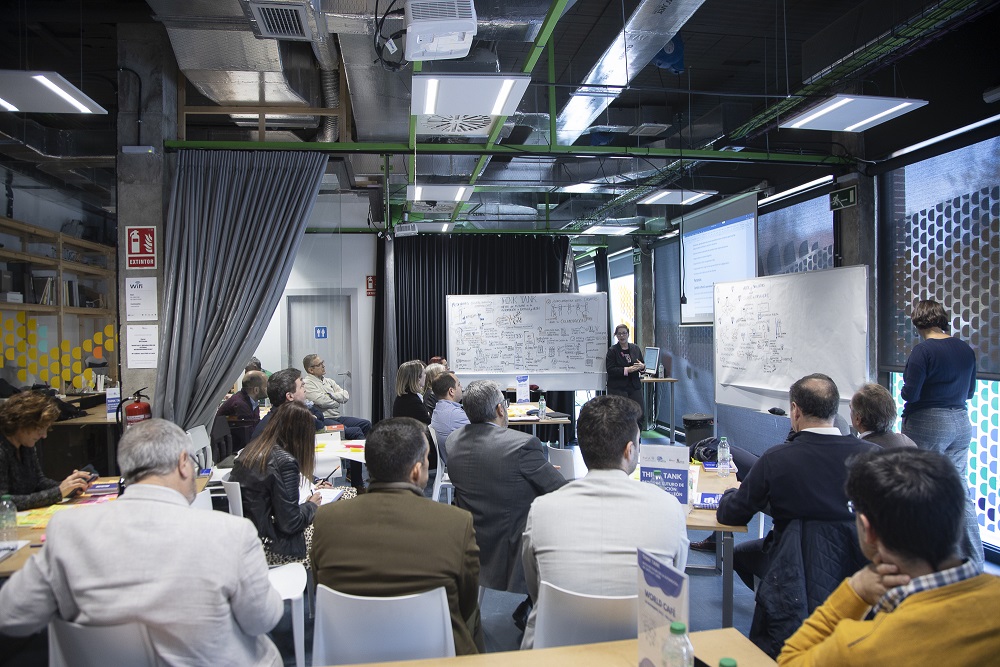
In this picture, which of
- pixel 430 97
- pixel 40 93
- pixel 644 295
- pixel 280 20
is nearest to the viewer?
pixel 280 20

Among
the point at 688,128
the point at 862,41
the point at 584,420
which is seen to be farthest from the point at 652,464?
the point at 688,128

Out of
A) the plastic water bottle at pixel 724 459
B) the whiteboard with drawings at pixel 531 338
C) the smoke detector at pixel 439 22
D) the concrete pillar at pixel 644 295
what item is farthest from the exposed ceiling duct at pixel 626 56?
the concrete pillar at pixel 644 295

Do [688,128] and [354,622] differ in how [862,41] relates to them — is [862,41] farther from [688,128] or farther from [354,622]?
[354,622]

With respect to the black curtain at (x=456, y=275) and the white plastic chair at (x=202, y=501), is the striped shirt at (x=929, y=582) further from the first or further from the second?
the black curtain at (x=456, y=275)

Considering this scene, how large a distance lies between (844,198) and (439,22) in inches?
168

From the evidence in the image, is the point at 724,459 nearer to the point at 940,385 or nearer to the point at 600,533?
the point at 940,385

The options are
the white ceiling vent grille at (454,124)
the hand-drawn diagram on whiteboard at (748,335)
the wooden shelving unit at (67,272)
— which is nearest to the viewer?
the white ceiling vent grille at (454,124)

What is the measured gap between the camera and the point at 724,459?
3816 mm

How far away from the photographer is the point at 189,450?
200 cm

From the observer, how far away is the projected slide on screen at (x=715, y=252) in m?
6.82

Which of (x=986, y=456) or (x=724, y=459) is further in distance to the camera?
(x=986, y=456)

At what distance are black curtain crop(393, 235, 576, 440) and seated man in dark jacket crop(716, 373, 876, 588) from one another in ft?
22.9

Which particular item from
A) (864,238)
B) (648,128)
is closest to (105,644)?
(864,238)

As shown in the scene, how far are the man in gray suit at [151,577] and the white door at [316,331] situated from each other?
521 centimetres
